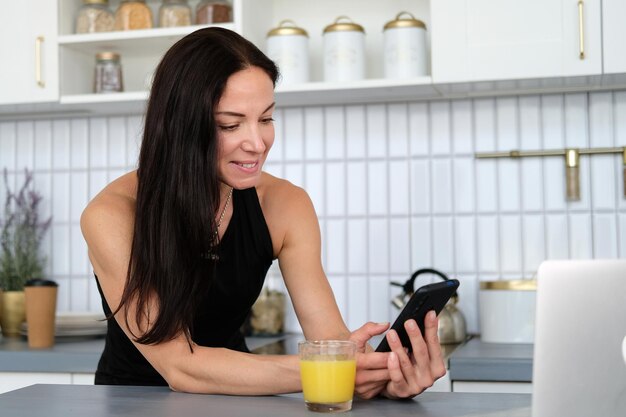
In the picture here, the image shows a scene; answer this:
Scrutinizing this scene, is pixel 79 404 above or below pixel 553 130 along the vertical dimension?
below

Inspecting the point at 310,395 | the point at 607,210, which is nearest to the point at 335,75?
the point at 607,210

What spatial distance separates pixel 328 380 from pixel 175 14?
175 centimetres

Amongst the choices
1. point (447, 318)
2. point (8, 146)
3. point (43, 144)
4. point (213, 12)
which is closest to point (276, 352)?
point (447, 318)

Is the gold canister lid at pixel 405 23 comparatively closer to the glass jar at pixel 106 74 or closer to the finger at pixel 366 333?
the glass jar at pixel 106 74

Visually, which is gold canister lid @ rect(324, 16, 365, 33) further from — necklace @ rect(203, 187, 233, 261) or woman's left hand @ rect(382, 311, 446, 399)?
woman's left hand @ rect(382, 311, 446, 399)

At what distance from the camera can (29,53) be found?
9.20ft

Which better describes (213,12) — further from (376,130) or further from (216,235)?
(216,235)

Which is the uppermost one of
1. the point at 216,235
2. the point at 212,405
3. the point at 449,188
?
the point at 449,188

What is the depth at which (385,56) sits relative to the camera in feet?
8.77

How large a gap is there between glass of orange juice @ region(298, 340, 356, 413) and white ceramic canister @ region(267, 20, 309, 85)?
4.69 feet

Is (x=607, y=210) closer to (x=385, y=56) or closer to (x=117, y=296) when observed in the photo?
(x=385, y=56)

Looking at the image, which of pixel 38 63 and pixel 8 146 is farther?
pixel 8 146

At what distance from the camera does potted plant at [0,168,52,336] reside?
2895 mm

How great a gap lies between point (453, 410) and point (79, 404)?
56 centimetres
